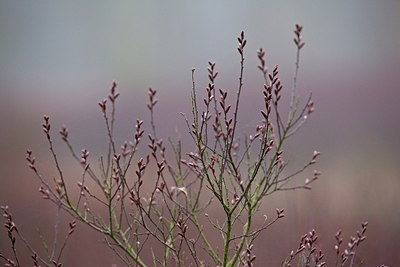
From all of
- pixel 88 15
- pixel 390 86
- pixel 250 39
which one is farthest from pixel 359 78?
pixel 88 15

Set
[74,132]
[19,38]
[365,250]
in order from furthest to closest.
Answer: [19,38] → [74,132] → [365,250]

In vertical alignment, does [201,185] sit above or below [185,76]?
below

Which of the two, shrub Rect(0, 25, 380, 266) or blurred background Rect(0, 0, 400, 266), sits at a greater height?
blurred background Rect(0, 0, 400, 266)

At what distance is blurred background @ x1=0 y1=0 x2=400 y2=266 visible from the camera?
2291mm

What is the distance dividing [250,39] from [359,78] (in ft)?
1.77

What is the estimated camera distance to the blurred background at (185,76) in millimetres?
2291

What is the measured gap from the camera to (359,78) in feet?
8.14

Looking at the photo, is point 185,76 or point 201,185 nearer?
point 201,185

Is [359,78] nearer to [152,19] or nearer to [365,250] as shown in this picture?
[365,250]

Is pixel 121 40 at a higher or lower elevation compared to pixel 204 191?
higher

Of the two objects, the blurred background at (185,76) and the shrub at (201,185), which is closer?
the shrub at (201,185)

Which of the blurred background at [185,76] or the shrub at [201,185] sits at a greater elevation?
the blurred background at [185,76]

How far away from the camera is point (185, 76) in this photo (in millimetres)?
2486

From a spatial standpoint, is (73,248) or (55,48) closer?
(73,248)
